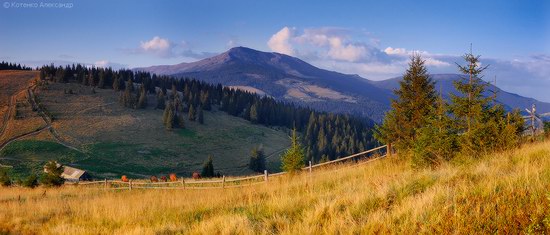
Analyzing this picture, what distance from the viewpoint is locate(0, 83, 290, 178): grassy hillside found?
7138 centimetres

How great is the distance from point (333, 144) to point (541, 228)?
4470 inches

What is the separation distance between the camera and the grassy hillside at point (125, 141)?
71375 millimetres

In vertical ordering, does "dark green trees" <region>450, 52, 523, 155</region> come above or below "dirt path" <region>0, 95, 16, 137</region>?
above

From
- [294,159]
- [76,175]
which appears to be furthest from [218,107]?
[294,159]

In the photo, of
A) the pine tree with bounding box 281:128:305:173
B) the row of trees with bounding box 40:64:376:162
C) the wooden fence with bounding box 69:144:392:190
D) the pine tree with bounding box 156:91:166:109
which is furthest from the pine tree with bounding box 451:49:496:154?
the pine tree with bounding box 156:91:166:109

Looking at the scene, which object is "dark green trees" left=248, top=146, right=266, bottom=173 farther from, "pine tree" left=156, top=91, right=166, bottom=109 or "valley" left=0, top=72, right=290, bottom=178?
"pine tree" left=156, top=91, right=166, bottom=109

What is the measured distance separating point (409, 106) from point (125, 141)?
79.4 metres

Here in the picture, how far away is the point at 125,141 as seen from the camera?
8819 cm

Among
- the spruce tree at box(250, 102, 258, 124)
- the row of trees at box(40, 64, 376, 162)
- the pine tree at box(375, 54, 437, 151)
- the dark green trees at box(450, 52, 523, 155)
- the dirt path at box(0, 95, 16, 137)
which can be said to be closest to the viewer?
the dark green trees at box(450, 52, 523, 155)

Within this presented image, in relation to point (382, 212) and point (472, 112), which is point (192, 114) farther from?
point (382, 212)

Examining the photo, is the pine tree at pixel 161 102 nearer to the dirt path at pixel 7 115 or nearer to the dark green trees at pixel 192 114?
the dark green trees at pixel 192 114

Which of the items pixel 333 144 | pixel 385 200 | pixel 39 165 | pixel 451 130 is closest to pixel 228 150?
pixel 333 144

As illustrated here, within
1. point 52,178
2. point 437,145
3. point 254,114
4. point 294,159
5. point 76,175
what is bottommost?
point 76,175

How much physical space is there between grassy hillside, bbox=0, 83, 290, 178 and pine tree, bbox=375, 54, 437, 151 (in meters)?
54.8
